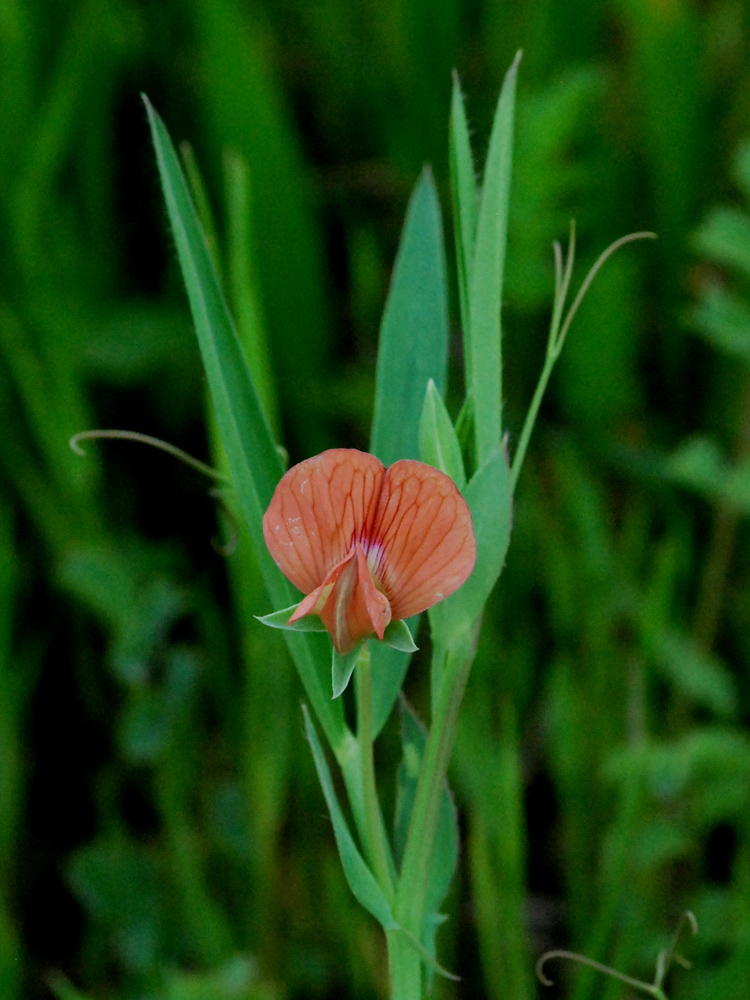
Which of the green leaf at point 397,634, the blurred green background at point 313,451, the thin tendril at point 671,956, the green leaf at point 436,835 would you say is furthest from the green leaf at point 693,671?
the green leaf at point 397,634

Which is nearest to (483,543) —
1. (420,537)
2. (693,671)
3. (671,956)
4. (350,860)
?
(420,537)

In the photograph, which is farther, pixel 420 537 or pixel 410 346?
pixel 410 346

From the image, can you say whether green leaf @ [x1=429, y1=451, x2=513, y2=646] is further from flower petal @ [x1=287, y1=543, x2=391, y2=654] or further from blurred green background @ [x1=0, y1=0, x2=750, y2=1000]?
blurred green background @ [x1=0, y1=0, x2=750, y2=1000]

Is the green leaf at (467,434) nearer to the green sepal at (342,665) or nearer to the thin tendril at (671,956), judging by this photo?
the green sepal at (342,665)

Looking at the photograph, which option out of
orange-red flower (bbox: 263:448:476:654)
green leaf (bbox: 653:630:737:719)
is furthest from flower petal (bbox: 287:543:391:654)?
green leaf (bbox: 653:630:737:719)

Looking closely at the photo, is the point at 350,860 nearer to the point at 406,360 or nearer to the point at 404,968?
the point at 404,968
